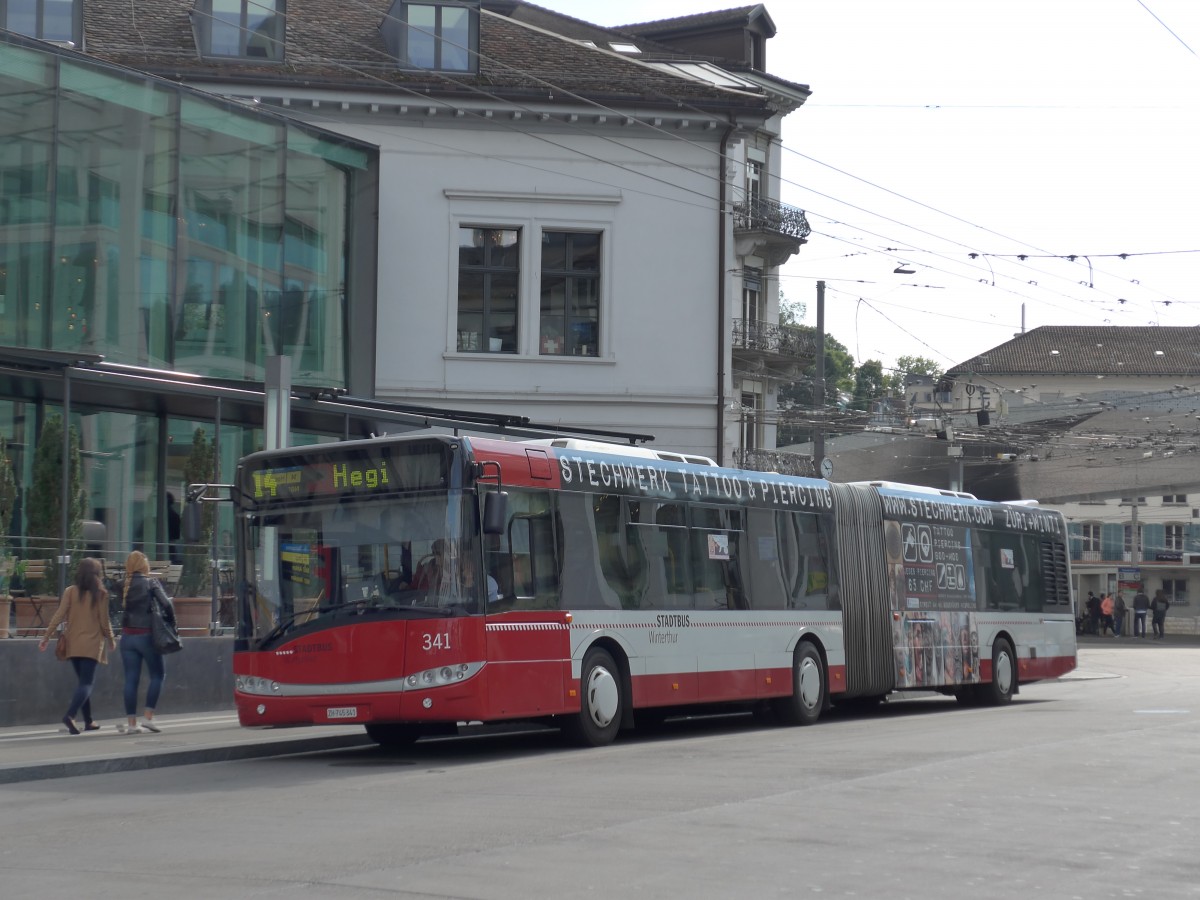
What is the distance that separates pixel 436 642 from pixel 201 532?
536cm

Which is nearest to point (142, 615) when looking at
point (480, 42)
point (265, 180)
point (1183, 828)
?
point (1183, 828)

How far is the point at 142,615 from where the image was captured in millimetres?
16234

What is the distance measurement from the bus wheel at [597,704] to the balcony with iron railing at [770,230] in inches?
1147

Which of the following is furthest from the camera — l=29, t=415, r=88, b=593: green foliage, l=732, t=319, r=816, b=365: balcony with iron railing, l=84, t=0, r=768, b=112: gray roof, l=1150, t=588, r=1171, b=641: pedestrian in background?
l=1150, t=588, r=1171, b=641: pedestrian in background

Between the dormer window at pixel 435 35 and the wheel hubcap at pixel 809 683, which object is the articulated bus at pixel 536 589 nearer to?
the wheel hubcap at pixel 809 683

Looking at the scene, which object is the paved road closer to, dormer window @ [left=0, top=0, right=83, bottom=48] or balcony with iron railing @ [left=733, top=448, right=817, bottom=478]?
dormer window @ [left=0, top=0, right=83, bottom=48]

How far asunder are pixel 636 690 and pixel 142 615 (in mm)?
4982

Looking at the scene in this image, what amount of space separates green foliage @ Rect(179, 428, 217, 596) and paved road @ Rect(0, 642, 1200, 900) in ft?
12.7

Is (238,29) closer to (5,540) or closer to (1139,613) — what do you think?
(5,540)

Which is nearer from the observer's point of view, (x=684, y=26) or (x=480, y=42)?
(x=480, y=42)

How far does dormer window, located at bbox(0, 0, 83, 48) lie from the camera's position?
2814cm

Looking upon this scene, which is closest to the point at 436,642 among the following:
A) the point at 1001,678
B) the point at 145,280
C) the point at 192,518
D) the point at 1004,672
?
the point at 192,518

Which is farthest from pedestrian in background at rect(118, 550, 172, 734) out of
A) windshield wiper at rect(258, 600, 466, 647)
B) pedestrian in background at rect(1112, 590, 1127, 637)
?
pedestrian in background at rect(1112, 590, 1127, 637)

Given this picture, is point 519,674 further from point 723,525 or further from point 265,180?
point 265,180
